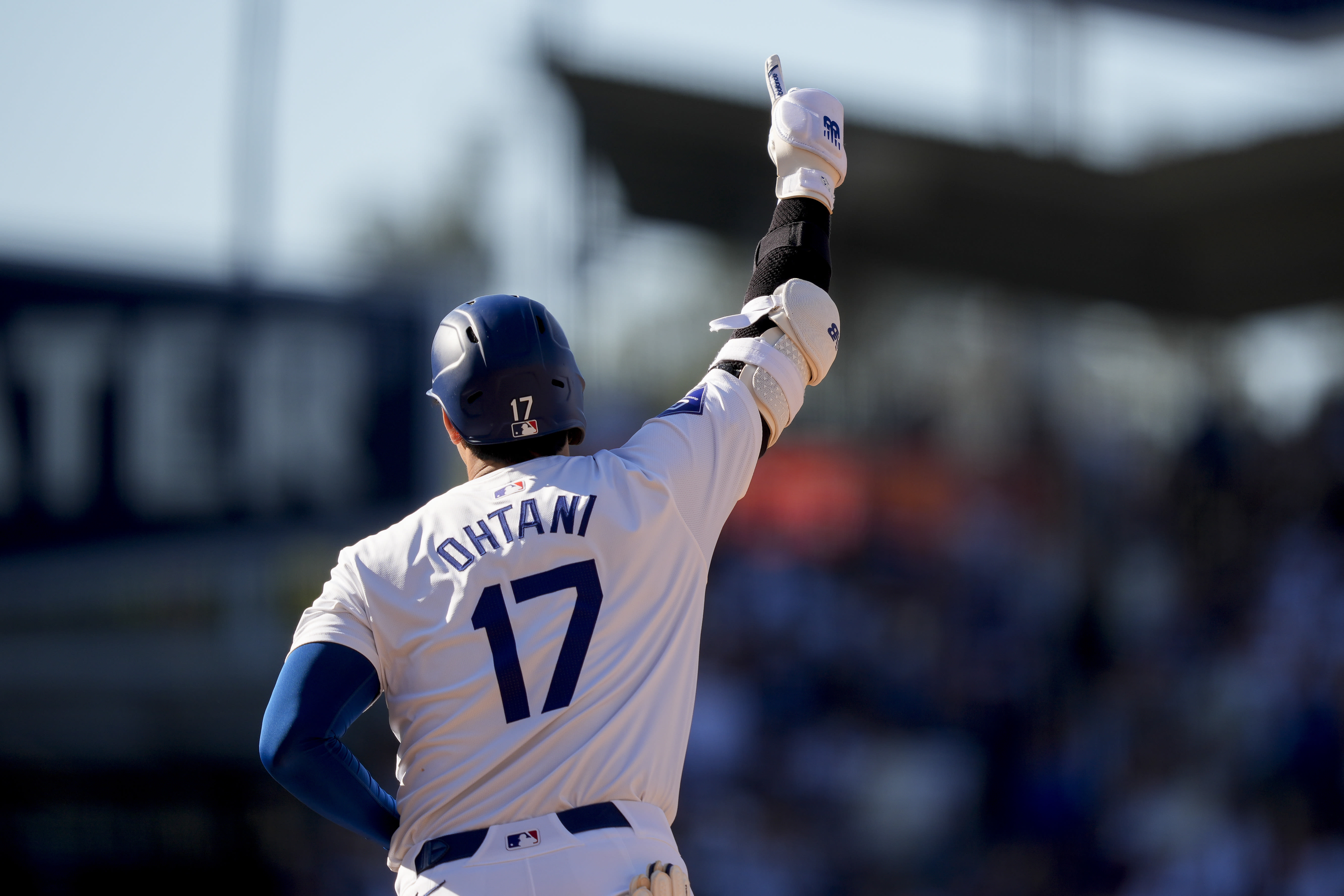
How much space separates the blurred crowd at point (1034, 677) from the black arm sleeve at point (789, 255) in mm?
6553

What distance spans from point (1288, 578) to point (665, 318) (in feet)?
26.3

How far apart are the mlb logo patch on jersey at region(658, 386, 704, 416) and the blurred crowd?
6.67 m

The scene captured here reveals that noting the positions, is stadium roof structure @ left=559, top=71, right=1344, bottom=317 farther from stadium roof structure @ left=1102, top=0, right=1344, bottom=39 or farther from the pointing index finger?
the pointing index finger

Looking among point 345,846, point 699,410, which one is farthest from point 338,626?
point 345,846

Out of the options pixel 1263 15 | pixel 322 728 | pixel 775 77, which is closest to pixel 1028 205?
pixel 1263 15

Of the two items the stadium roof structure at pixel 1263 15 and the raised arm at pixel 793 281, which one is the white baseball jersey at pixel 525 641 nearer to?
the raised arm at pixel 793 281

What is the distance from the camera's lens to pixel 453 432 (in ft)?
8.46

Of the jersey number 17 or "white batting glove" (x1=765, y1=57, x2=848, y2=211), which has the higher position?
"white batting glove" (x1=765, y1=57, x2=848, y2=211)

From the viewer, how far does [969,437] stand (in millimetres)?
13445

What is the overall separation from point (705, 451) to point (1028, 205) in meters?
11.1

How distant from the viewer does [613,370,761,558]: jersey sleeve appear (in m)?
2.46

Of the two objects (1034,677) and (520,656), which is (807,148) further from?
(1034,677)

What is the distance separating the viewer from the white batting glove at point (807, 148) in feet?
9.96

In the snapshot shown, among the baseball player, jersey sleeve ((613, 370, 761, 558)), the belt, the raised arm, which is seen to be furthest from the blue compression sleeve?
the raised arm
